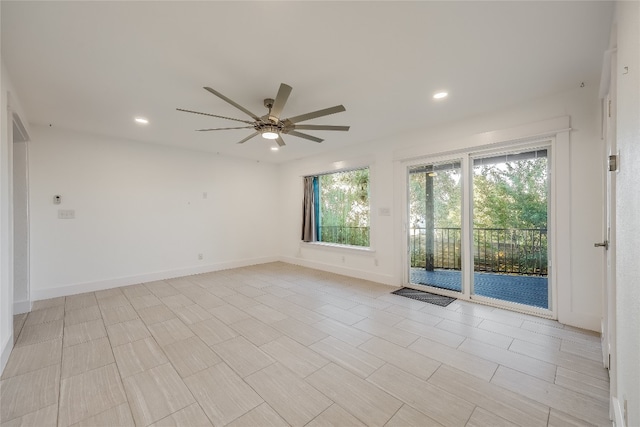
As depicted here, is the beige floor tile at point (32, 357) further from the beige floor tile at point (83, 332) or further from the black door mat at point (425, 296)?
the black door mat at point (425, 296)

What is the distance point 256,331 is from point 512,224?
3430mm

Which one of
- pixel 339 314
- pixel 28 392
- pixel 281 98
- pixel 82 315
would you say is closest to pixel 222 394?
pixel 28 392

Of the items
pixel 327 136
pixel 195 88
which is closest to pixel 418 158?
pixel 327 136

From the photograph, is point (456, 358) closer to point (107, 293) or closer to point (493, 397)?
point (493, 397)

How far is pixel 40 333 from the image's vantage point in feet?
8.71

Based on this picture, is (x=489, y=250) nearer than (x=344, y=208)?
Yes

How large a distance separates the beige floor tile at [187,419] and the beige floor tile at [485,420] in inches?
61.0

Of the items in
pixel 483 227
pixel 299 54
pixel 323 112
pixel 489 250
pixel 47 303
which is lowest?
pixel 47 303

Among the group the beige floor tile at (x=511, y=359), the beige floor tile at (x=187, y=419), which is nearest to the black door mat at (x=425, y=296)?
the beige floor tile at (x=511, y=359)

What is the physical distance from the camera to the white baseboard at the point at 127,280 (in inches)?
148

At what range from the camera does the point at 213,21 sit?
1773mm

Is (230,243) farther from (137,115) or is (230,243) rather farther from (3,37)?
(3,37)

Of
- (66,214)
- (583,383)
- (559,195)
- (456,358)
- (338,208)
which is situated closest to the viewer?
(583,383)

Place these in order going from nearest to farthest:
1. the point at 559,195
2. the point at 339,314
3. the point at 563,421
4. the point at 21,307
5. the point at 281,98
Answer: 1. the point at 563,421
2. the point at 281,98
3. the point at 559,195
4. the point at 339,314
5. the point at 21,307
